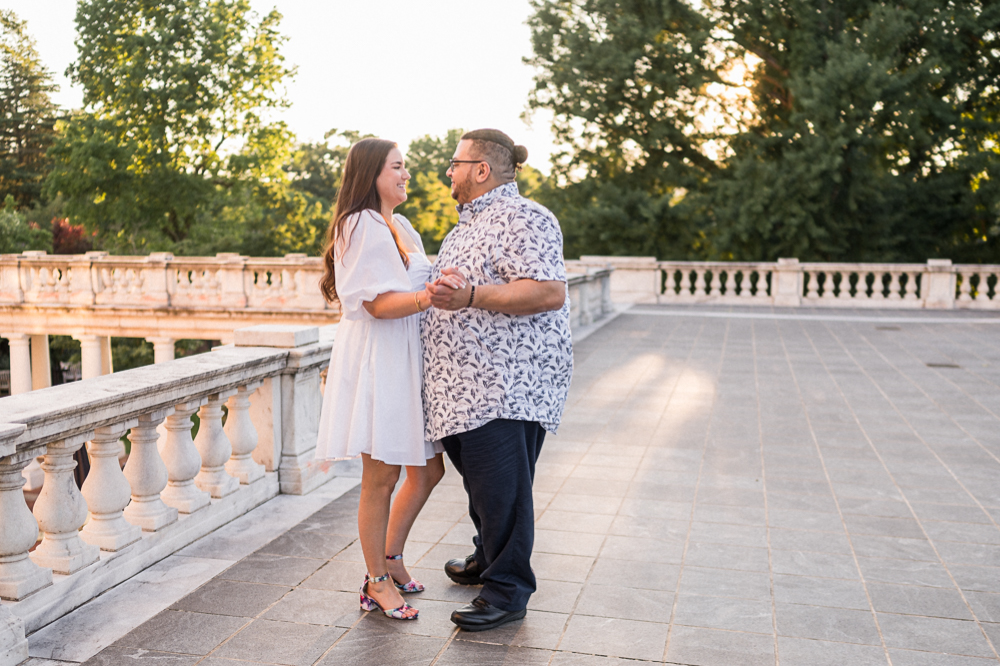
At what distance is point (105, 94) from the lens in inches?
1266

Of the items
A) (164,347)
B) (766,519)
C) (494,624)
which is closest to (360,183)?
(494,624)

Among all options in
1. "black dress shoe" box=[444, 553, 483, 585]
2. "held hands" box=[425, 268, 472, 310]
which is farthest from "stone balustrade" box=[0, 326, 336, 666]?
"held hands" box=[425, 268, 472, 310]

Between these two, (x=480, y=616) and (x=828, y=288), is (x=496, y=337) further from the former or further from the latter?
(x=828, y=288)

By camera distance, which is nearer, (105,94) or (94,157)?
(94,157)

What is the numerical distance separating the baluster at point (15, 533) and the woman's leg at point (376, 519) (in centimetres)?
124

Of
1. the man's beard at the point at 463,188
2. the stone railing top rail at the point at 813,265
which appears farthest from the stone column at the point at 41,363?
the man's beard at the point at 463,188

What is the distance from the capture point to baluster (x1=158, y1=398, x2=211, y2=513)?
4.37 metres

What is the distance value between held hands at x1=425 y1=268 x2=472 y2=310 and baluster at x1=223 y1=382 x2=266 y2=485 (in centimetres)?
211

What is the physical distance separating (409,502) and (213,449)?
1418mm

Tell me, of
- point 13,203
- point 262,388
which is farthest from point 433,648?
point 13,203

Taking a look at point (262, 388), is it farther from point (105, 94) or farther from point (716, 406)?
point (105, 94)

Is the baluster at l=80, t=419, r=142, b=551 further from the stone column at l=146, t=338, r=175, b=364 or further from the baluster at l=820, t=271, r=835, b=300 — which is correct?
the stone column at l=146, t=338, r=175, b=364

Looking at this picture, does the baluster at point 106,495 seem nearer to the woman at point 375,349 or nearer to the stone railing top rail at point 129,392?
the stone railing top rail at point 129,392

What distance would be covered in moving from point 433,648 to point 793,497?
2.95 meters
